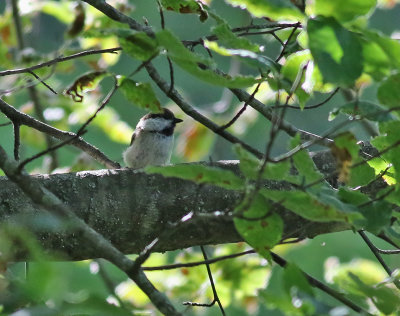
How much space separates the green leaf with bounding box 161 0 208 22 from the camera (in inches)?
77.6

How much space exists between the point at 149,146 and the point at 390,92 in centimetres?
353

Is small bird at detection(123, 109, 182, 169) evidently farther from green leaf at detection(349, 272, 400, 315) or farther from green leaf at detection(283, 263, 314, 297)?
green leaf at detection(283, 263, 314, 297)

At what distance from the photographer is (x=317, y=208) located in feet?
4.51

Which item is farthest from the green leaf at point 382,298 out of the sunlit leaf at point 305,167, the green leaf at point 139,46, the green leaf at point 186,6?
the green leaf at point 186,6

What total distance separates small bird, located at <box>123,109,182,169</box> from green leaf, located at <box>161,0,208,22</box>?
8.79 ft

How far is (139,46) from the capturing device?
156 centimetres

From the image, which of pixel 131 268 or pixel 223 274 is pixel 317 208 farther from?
pixel 223 274

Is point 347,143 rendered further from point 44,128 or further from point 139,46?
point 44,128

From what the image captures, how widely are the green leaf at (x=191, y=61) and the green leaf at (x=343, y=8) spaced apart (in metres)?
0.24

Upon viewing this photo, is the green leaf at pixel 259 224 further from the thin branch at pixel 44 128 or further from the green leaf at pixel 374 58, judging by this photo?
the thin branch at pixel 44 128

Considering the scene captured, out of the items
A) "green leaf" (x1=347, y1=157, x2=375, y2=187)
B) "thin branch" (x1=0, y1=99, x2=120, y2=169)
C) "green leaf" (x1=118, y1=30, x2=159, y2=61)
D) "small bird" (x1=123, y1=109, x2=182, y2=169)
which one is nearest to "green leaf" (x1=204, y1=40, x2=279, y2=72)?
"green leaf" (x1=118, y1=30, x2=159, y2=61)

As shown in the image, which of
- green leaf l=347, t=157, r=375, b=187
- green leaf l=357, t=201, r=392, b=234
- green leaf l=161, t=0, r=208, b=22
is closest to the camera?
green leaf l=357, t=201, r=392, b=234

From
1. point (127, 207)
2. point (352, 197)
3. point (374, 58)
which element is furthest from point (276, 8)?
point (127, 207)

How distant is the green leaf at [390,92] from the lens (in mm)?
1370
